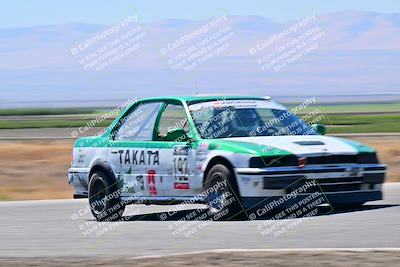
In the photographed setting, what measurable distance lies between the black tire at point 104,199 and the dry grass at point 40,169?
6.06 metres

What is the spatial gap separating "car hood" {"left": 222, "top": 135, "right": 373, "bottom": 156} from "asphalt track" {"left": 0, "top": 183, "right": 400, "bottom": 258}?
2.39ft

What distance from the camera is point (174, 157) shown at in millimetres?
13914

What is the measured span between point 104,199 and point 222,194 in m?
2.22

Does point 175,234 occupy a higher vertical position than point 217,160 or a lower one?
lower

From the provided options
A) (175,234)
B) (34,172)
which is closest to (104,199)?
(175,234)

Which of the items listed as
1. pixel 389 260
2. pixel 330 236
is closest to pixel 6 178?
pixel 330 236

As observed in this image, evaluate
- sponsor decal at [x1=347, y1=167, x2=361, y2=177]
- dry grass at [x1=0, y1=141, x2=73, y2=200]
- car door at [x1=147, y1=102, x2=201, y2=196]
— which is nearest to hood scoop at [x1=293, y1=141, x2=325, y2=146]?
sponsor decal at [x1=347, y1=167, x2=361, y2=177]

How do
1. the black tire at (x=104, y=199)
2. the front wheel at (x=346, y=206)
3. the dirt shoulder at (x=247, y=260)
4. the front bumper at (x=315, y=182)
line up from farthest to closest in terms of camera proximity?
1. the black tire at (x=104, y=199)
2. the front wheel at (x=346, y=206)
3. the front bumper at (x=315, y=182)
4. the dirt shoulder at (x=247, y=260)

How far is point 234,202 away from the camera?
13.1m

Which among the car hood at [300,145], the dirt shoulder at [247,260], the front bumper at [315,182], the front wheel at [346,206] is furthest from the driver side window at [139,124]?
the dirt shoulder at [247,260]

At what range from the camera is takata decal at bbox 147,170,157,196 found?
559 inches

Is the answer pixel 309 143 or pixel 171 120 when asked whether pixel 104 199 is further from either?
pixel 309 143

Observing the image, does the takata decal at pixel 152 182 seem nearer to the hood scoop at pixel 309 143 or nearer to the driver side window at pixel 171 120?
the driver side window at pixel 171 120

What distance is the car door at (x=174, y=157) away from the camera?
45.0 ft
